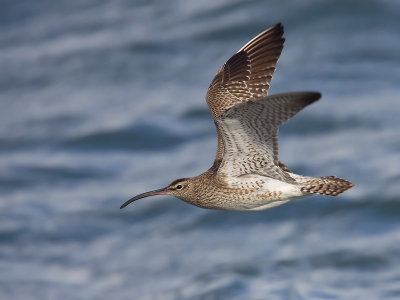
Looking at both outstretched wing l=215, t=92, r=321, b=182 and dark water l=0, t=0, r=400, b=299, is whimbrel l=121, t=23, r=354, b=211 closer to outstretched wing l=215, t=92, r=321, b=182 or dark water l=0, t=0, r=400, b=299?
outstretched wing l=215, t=92, r=321, b=182

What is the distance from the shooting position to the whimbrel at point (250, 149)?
26.5ft

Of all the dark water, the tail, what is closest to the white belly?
the tail

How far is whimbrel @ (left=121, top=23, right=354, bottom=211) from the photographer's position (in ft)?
26.5

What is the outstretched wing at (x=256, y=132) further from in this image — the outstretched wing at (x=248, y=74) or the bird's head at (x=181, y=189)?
the outstretched wing at (x=248, y=74)

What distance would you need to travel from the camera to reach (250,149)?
8.63m

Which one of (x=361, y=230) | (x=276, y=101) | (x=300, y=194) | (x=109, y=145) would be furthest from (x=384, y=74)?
(x=276, y=101)

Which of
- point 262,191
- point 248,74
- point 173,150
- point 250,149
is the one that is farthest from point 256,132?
point 173,150

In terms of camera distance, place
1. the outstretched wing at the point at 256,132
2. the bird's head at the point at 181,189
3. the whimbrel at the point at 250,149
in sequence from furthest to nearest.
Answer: the bird's head at the point at 181,189, the whimbrel at the point at 250,149, the outstretched wing at the point at 256,132

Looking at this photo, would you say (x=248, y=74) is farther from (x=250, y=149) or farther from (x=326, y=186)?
(x=326, y=186)

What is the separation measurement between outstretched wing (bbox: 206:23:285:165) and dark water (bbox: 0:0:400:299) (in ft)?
Answer: 17.0

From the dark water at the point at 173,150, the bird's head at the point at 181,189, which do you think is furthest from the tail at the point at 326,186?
the dark water at the point at 173,150

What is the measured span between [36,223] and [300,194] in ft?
29.9

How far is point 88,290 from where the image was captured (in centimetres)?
1562

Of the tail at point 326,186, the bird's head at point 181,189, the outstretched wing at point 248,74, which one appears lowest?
the tail at point 326,186
